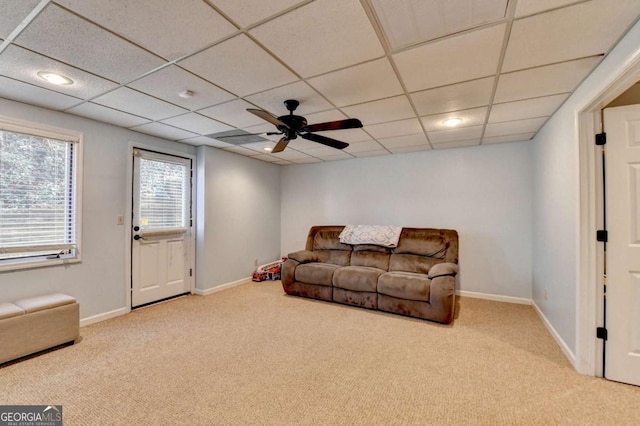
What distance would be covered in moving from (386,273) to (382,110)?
208cm

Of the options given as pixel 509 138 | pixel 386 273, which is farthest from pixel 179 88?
pixel 509 138

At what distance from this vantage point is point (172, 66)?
6.81ft

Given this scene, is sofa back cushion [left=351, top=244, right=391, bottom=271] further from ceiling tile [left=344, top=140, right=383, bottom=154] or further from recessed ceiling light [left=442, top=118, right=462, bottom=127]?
recessed ceiling light [left=442, top=118, right=462, bottom=127]

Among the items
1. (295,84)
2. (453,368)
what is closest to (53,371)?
(295,84)

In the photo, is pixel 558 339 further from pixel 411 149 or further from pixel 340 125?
pixel 411 149

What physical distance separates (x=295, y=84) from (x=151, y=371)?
260 cm

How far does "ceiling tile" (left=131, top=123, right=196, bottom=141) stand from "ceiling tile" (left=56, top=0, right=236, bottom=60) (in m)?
1.85

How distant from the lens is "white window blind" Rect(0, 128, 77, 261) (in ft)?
8.91

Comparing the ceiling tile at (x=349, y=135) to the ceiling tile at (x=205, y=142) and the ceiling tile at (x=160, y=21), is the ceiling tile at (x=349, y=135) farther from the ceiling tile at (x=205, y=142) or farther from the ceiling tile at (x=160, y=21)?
the ceiling tile at (x=160, y=21)

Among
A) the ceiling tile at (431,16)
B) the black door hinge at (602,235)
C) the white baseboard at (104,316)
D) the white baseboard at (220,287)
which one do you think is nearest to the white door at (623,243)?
the black door hinge at (602,235)

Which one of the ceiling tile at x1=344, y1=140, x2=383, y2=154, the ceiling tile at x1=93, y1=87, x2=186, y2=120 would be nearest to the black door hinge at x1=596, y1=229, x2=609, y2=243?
the ceiling tile at x1=344, y1=140, x2=383, y2=154

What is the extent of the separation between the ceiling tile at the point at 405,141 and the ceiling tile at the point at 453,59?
1.55 metres

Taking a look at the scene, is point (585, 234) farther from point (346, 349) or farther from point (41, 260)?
point (41, 260)

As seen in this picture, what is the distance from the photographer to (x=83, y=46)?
1.83 m
